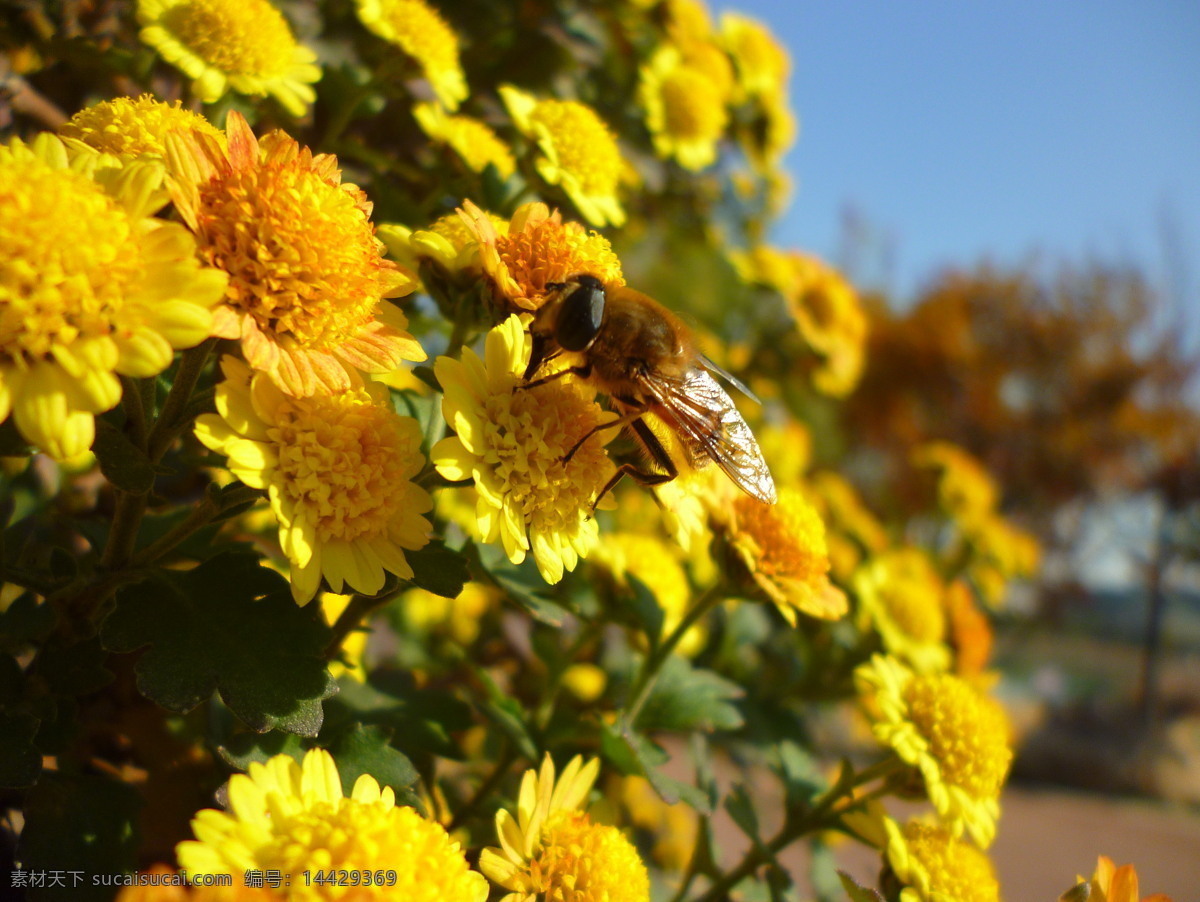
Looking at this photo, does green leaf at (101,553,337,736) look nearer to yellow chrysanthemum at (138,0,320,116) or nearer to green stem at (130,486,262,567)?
green stem at (130,486,262,567)

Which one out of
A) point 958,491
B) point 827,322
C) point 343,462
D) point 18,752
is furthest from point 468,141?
point 958,491

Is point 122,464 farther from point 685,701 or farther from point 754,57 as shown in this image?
point 754,57

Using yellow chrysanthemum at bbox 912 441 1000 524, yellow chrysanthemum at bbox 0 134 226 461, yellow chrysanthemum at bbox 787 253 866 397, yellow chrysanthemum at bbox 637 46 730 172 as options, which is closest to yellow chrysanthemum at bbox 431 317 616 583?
yellow chrysanthemum at bbox 0 134 226 461

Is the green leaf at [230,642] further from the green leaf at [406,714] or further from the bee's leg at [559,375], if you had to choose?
the bee's leg at [559,375]

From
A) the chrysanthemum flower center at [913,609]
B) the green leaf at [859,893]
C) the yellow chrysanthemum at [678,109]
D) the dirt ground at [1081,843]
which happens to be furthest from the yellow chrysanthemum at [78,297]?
the dirt ground at [1081,843]

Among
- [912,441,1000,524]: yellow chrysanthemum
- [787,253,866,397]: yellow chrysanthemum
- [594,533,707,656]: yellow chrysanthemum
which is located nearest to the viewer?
[594,533,707,656]: yellow chrysanthemum

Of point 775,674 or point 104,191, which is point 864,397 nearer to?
point 775,674
